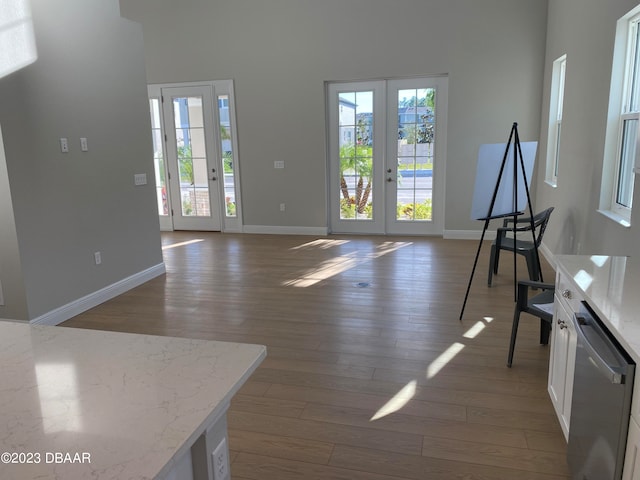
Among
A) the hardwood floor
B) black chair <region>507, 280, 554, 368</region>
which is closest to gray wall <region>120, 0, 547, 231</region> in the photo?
the hardwood floor

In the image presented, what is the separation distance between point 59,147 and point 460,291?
381 centimetres

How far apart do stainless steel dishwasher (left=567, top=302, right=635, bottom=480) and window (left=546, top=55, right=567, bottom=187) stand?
418 centimetres

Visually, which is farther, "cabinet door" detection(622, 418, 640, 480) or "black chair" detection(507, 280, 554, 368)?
"black chair" detection(507, 280, 554, 368)

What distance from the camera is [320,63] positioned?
6.88 meters

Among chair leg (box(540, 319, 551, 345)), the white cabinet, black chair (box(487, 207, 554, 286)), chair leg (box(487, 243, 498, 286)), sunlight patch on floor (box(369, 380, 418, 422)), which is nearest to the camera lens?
the white cabinet

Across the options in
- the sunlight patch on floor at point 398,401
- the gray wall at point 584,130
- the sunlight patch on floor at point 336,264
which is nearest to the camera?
the sunlight patch on floor at point 398,401

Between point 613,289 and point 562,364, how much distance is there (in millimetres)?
519

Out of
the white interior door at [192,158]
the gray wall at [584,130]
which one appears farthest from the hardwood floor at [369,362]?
the white interior door at [192,158]

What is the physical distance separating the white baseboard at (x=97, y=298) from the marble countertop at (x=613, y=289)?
3.75 meters

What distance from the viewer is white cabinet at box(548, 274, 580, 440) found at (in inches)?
80.4

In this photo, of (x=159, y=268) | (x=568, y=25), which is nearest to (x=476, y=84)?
(x=568, y=25)

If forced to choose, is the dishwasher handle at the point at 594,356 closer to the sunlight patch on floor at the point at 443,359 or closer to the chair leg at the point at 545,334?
the sunlight patch on floor at the point at 443,359

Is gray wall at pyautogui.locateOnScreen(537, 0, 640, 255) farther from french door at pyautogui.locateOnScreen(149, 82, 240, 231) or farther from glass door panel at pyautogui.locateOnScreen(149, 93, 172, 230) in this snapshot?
glass door panel at pyautogui.locateOnScreen(149, 93, 172, 230)

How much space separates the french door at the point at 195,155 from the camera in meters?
7.46
